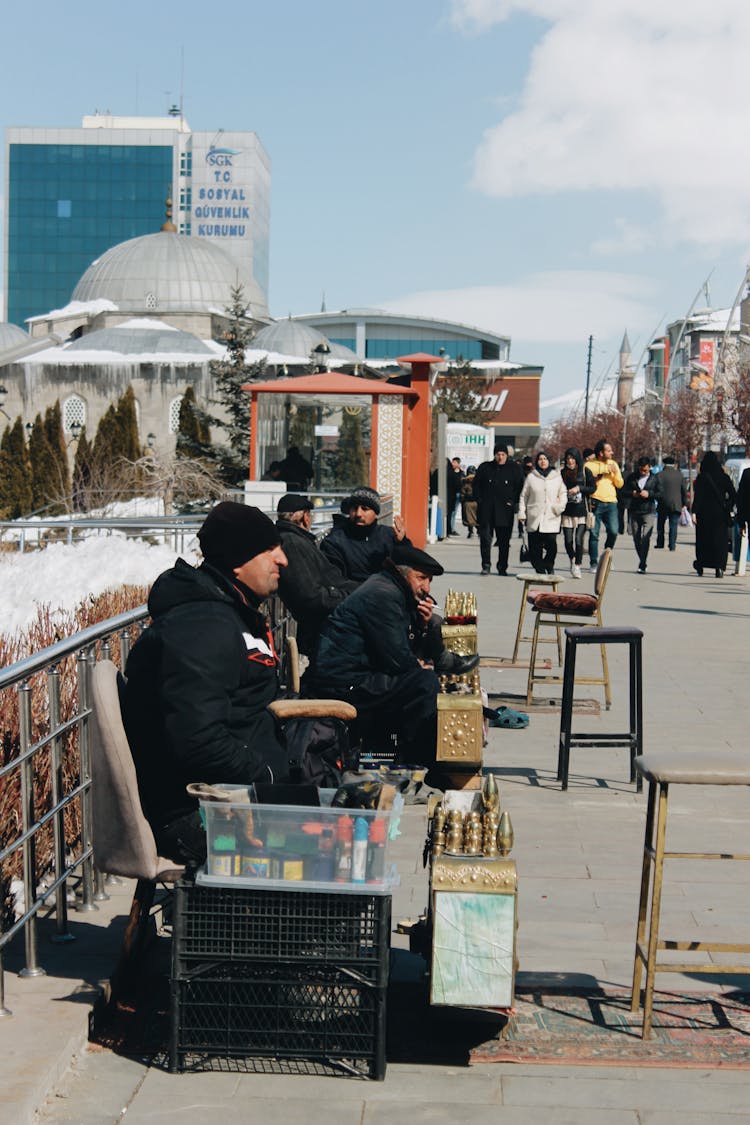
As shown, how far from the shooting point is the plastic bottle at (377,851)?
3.95m

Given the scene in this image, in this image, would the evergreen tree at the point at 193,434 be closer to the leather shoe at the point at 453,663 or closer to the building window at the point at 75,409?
the building window at the point at 75,409

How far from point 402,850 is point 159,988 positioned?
6.81 ft

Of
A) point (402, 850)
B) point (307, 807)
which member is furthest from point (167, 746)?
point (402, 850)

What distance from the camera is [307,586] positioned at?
934cm

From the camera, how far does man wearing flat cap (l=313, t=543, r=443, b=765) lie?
6922 millimetres

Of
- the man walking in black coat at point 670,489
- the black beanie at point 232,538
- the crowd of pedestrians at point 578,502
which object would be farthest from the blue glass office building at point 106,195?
the black beanie at point 232,538

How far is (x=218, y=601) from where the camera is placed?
439cm

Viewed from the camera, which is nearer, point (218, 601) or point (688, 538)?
point (218, 601)

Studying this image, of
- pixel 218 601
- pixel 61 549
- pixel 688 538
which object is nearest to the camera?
pixel 218 601

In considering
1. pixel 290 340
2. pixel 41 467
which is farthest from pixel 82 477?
pixel 290 340

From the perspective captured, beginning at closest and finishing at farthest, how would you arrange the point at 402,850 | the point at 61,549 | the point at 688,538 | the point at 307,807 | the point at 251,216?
the point at 307,807
the point at 402,850
the point at 61,549
the point at 688,538
the point at 251,216

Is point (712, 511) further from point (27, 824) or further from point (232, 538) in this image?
point (27, 824)

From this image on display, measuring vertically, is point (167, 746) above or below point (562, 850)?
above

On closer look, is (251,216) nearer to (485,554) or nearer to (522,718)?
(485,554)
